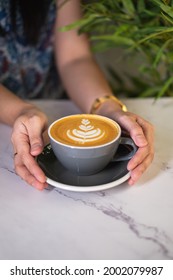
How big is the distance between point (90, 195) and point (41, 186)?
0.09 m

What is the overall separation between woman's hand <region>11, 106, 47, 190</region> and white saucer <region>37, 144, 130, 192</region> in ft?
0.08

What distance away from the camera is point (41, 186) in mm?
697

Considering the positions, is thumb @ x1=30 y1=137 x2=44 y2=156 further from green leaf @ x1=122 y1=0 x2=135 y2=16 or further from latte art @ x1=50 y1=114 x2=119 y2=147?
green leaf @ x1=122 y1=0 x2=135 y2=16

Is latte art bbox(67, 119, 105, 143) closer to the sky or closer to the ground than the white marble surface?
closer to the sky

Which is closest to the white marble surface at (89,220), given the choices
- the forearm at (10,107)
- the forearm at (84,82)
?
the forearm at (10,107)

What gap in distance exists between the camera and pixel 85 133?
28.0 inches

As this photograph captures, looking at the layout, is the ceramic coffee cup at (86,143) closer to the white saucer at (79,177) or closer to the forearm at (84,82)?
the white saucer at (79,177)

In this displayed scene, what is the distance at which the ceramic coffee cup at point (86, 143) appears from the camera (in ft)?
2.20

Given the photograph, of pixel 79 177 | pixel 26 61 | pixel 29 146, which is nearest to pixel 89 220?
pixel 79 177

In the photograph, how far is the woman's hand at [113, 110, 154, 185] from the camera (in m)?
0.71

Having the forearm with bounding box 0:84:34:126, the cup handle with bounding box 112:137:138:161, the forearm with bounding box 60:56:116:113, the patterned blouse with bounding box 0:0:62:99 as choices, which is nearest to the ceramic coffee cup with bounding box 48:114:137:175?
the cup handle with bounding box 112:137:138:161

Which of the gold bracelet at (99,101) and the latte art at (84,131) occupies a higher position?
the latte art at (84,131)

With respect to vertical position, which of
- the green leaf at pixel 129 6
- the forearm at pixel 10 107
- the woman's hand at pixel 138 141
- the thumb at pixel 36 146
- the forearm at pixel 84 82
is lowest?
the forearm at pixel 84 82

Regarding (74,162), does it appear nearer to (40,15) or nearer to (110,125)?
(110,125)
